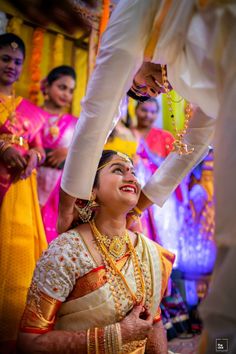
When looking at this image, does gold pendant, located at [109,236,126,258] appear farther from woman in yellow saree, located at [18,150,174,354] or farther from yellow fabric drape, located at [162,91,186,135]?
yellow fabric drape, located at [162,91,186,135]

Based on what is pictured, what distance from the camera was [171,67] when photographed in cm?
112

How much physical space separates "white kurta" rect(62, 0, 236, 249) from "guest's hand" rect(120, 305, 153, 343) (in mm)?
561

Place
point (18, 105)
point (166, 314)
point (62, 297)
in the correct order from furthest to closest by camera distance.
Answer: point (166, 314)
point (18, 105)
point (62, 297)

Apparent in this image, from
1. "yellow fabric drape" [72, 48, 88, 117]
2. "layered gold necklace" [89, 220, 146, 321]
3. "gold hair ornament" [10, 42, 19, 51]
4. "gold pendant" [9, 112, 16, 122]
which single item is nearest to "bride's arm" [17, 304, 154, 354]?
"layered gold necklace" [89, 220, 146, 321]

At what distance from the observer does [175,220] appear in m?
3.56

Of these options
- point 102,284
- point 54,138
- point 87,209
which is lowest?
point 102,284

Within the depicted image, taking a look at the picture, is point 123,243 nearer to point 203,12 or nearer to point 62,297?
point 62,297

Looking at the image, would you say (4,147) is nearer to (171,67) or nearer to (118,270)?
(118,270)

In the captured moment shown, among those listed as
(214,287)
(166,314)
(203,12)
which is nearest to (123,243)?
(214,287)

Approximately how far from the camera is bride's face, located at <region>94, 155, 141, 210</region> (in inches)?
66.5

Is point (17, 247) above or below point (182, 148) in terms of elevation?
below

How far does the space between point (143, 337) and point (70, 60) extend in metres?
3.42
